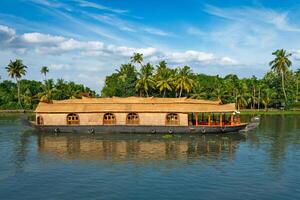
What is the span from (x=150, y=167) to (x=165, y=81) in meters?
46.0

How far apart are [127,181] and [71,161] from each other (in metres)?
6.12

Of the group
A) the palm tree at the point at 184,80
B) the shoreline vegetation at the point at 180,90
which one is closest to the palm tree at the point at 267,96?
the shoreline vegetation at the point at 180,90

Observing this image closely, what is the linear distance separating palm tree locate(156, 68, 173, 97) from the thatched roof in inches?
1152

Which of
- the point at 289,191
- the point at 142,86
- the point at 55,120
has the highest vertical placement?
the point at 142,86

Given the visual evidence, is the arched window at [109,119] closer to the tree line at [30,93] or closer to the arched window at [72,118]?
the arched window at [72,118]

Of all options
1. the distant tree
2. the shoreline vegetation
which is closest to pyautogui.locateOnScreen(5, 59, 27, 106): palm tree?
the shoreline vegetation

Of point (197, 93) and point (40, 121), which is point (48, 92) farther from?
point (40, 121)

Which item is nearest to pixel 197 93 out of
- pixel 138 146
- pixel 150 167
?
pixel 138 146

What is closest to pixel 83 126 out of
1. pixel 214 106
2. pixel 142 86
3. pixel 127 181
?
pixel 214 106

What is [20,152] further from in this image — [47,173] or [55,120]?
[55,120]

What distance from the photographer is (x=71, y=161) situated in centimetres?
2297

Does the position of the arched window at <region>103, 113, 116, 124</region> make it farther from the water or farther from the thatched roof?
the water

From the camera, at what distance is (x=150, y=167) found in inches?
831

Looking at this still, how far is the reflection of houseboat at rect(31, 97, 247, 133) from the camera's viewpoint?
35.1m
